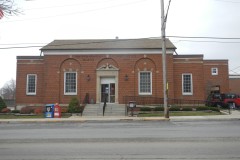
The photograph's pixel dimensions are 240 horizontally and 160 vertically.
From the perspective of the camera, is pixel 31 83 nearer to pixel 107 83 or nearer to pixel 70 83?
pixel 70 83

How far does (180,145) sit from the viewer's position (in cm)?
1064

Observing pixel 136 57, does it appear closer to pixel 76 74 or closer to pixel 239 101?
pixel 76 74

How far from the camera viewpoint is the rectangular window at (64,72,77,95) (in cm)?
3578

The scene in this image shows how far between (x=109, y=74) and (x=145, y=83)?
159 inches

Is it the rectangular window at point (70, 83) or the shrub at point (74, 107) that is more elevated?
the rectangular window at point (70, 83)

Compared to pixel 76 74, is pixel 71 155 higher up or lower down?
lower down

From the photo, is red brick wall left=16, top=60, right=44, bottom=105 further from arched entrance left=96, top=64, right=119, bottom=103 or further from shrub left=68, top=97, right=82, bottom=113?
arched entrance left=96, top=64, right=119, bottom=103

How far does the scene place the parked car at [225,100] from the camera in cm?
3619

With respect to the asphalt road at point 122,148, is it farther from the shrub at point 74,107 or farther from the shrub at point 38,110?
the shrub at point 38,110

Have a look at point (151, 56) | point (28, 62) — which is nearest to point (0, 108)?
point (28, 62)

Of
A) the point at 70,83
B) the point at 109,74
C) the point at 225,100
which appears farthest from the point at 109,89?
the point at 225,100

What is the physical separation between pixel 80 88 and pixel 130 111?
22.9 ft

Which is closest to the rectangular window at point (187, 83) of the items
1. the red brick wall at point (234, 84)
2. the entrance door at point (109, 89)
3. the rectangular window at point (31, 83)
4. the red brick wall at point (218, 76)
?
the entrance door at point (109, 89)

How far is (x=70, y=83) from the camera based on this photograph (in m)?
35.9
